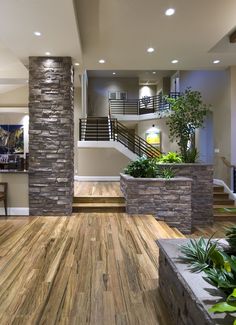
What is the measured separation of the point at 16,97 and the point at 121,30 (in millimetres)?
5848

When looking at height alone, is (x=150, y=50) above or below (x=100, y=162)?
above

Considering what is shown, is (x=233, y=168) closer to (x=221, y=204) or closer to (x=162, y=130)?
(x=221, y=204)

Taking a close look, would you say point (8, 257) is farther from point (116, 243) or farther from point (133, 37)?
point (133, 37)

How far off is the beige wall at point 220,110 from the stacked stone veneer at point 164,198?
9.67 feet

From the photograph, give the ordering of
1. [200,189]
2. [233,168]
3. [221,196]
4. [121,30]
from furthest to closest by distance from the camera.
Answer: [221,196]
[233,168]
[200,189]
[121,30]

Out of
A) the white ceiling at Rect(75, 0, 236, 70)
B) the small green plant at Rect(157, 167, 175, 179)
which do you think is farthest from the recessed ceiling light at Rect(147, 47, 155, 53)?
the small green plant at Rect(157, 167, 175, 179)

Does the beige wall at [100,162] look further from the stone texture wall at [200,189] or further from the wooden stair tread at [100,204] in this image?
the wooden stair tread at [100,204]

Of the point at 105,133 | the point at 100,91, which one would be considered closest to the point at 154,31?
the point at 105,133

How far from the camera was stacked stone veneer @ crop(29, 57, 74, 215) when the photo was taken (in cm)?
584

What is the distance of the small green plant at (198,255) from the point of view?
1857 mm

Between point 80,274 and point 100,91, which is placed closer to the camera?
point 80,274

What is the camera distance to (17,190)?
587cm

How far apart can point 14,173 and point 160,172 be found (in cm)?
334

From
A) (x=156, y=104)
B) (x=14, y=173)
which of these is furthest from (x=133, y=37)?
(x=156, y=104)
